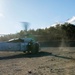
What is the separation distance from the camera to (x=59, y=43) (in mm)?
57844

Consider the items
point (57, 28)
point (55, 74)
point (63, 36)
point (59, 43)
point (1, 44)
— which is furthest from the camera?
point (57, 28)

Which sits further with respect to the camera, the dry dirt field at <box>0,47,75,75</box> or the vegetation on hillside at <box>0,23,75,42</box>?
the vegetation on hillside at <box>0,23,75,42</box>

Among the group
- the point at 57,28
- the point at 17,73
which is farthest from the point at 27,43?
the point at 57,28

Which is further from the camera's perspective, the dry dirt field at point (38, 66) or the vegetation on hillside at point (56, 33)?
the vegetation on hillside at point (56, 33)

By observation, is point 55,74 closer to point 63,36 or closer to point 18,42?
point 18,42

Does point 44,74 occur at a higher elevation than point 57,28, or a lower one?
lower

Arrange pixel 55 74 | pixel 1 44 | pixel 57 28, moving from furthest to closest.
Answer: pixel 57 28 → pixel 1 44 → pixel 55 74

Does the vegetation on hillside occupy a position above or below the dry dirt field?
above

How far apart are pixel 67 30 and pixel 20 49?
35640 millimetres

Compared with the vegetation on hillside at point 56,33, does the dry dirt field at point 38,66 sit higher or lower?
lower

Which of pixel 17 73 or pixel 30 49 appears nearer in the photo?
pixel 17 73

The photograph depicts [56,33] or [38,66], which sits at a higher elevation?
[56,33]

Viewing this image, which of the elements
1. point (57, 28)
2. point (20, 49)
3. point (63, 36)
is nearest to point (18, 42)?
point (20, 49)

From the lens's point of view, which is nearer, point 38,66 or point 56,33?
point 38,66
